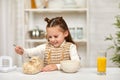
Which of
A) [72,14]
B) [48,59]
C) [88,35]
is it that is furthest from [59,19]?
[72,14]

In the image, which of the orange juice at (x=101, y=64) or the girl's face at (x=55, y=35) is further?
the girl's face at (x=55, y=35)

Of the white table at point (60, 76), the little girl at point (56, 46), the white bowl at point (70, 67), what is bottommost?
the white table at point (60, 76)

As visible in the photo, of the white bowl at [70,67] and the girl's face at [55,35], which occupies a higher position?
the girl's face at [55,35]

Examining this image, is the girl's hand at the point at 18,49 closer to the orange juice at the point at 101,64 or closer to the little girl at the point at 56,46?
the little girl at the point at 56,46

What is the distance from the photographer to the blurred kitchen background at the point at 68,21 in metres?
3.66

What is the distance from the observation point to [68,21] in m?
3.91

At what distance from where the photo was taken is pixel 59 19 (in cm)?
206

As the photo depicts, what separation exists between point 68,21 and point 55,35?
6.62 ft

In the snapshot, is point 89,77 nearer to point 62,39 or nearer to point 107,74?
point 107,74

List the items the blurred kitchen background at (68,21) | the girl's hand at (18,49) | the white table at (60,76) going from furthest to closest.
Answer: the blurred kitchen background at (68,21) → the girl's hand at (18,49) → the white table at (60,76)

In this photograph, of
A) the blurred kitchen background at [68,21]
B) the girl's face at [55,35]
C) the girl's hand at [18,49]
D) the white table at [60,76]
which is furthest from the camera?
the blurred kitchen background at [68,21]

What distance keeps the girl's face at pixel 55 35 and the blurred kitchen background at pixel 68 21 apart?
1639 millimetres

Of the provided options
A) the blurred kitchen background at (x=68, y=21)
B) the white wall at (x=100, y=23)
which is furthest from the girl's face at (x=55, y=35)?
the white wall at (x=100, y=23)

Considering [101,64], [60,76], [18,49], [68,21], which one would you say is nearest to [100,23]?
[68,21]
